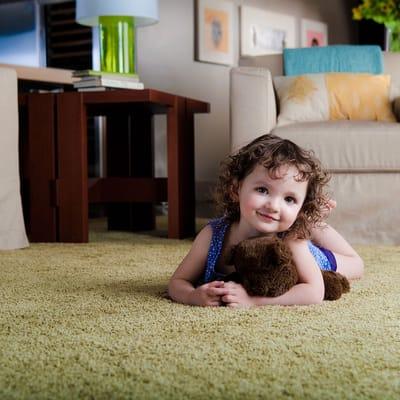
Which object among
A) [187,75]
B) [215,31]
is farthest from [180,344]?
[215,31]

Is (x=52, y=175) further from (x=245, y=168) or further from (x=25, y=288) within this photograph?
(x=245, y=168)

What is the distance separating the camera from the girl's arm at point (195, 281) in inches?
55.1

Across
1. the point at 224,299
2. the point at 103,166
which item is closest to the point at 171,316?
the point at 224,299

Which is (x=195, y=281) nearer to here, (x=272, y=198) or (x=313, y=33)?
(x=272, y=198)

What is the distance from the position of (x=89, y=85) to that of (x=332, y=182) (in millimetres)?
977

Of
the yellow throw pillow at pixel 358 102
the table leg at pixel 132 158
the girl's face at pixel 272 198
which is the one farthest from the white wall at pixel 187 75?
the girl's face at pixel 272 198

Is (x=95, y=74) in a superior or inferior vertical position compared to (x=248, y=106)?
superior

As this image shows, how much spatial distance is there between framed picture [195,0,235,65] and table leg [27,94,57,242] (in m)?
1.67

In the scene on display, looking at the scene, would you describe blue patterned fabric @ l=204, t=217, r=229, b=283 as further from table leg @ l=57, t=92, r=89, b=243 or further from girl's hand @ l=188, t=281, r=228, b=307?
table leg @ l=57, t=92, r=89, b=243

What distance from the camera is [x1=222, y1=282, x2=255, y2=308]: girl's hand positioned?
1.39 m

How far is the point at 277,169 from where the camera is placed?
1381 millimetres

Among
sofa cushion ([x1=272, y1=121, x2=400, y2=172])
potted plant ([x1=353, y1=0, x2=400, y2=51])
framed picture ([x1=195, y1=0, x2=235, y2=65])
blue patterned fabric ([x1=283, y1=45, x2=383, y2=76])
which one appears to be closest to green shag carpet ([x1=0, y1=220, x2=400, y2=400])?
A: sofa cushion ([x1=272, y1=121, x2=400, y2=172])

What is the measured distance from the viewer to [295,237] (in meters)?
1.44

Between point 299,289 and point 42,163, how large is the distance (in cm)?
151
